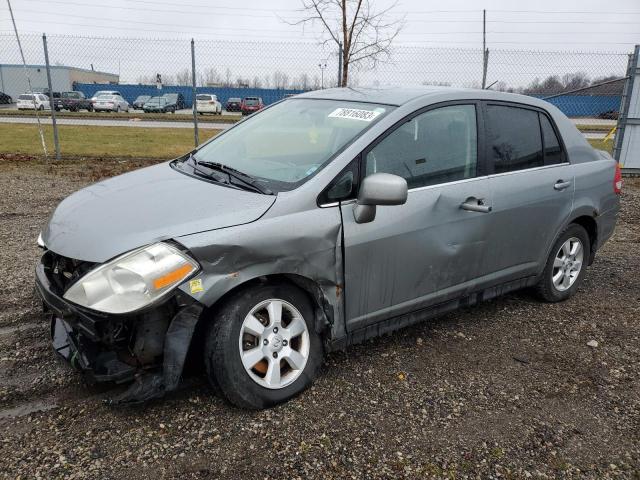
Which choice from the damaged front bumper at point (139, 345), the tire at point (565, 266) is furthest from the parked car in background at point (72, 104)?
the damaged front bumper at point (139, 345)

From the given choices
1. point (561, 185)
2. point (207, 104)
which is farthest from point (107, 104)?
point (561, 185)

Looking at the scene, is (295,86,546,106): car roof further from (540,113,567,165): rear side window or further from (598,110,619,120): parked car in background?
(598,110,619,120): parked car in background

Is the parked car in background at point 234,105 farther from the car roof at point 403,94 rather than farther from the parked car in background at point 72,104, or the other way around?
the car roof at point 403,94

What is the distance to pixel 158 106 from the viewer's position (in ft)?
126

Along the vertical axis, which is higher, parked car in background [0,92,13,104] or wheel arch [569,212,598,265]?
wheel arch [569,212,598,265]

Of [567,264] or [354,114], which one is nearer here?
[354,114]

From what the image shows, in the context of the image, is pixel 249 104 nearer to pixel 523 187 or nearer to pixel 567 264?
pixel 567 264

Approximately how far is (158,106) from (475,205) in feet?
126

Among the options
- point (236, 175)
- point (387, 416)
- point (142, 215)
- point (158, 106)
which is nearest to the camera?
point (142, 215)

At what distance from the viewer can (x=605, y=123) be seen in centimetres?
2606

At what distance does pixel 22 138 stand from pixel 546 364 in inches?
652

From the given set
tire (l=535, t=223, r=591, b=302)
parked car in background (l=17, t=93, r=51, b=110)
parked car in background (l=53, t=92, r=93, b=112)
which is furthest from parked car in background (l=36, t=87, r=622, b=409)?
parked car in background (l=53, t=92, r=93, b=112)

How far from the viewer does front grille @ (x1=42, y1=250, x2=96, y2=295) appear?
101 inches

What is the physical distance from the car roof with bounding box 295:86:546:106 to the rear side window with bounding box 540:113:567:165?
0.61 ft
